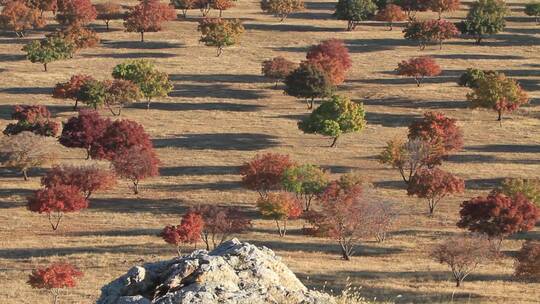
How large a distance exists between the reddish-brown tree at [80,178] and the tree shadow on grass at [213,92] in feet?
129

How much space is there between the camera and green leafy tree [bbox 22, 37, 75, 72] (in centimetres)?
A: 12638

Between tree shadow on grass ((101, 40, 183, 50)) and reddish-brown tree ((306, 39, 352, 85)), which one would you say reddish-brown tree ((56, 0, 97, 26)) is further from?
reddish-brown tree ((306, 39, 352, 85))

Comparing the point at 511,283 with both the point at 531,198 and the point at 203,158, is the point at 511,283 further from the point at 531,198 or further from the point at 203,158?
the point at 203,158

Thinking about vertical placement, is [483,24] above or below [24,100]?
above

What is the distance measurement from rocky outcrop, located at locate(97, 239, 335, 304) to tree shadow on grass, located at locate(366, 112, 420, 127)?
92199 mm

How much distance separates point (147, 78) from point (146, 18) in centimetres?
3241

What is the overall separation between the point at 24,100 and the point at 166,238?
58085 mm

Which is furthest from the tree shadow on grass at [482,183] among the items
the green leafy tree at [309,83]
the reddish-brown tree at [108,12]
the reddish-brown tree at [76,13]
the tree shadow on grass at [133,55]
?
the reddish-brown tree at [108,12]

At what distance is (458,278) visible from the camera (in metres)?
58.3

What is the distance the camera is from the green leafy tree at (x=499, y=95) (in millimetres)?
103812

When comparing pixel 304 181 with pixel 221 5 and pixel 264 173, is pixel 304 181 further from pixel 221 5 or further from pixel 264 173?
pixel 221 5

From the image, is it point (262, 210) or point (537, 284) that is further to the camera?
point (262, 210)

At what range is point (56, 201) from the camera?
72.0 m

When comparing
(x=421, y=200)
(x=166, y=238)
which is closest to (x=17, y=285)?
(x=166, y=238)
